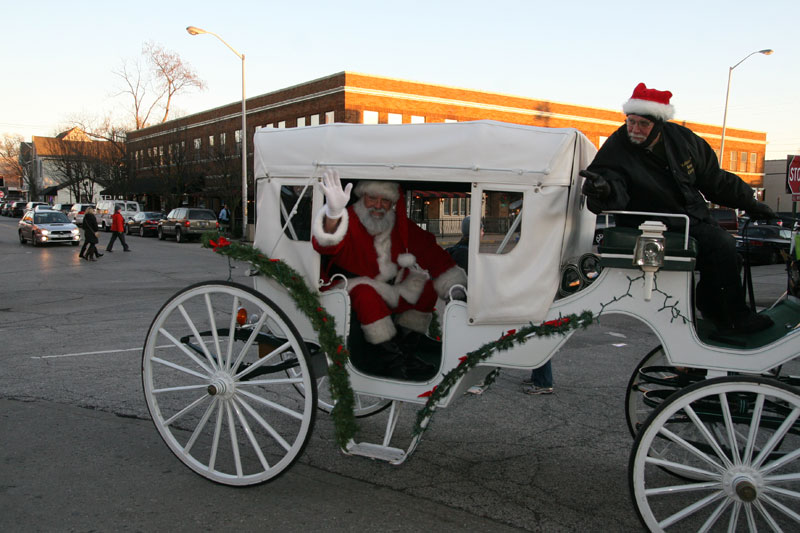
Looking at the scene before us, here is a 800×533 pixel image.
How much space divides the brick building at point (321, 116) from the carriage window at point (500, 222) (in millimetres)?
31421

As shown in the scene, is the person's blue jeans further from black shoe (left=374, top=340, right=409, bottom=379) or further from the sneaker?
black shoe (left=374, top=340, right=409, bottom=379)

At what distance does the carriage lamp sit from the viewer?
301 cm

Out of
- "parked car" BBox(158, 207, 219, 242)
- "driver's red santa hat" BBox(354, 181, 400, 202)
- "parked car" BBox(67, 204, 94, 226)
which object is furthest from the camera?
"parked car" BBox(67, 204, 94, 226)

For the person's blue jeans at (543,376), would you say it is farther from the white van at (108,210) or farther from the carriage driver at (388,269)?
the white van at (108,210)

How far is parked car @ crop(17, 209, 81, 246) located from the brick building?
9.35 metres

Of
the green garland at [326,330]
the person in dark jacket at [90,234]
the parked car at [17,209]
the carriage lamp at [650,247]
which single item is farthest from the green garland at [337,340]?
the parked car at [17,209]

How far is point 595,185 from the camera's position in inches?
124

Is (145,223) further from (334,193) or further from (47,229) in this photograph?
(334,193)

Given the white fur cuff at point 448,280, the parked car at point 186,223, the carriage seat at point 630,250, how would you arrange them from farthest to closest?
the parked car at point 186,223
the white fur cuff at point 448,280
the carriage seat at point 630,250

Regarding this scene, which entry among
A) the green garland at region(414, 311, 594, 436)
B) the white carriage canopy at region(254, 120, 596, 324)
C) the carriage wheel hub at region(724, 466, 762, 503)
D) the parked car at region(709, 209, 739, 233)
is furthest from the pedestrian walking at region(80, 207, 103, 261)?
the parked car at region(709, 209, 739, 233)

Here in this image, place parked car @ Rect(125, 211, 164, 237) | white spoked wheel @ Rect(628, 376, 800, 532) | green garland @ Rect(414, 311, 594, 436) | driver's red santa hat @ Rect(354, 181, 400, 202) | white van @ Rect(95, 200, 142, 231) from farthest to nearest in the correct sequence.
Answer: white van @ Rect(95, 200, 142, 231)
parked car @ Rect(125, 211, 164, 237)
driver's red santa hat @ Rect(354, 181, 400, 202)
green garland @ Rect(414, 311, 594, 436)
white spoked wheel @ Rect(628, 376, 800, 532)

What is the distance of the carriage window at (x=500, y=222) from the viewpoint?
3.45 meters

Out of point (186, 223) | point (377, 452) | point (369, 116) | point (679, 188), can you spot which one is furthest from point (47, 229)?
point (679, 188)

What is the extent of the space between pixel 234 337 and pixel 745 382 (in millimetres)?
2897
